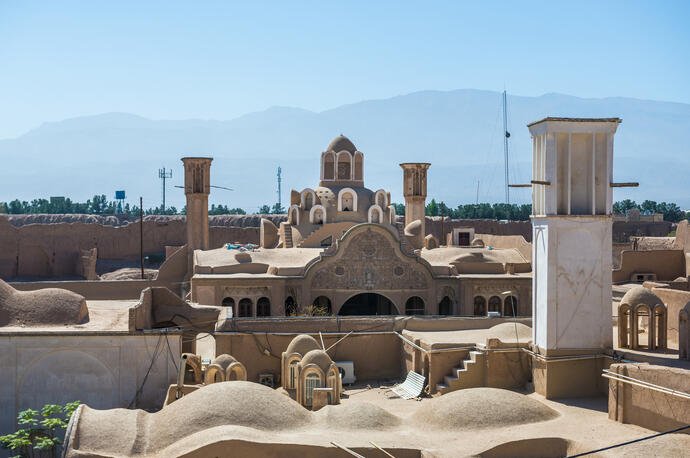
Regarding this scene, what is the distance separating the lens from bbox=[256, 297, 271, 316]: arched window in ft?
110

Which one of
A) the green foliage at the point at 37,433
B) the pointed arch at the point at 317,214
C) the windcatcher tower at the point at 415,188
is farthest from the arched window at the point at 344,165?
the green foliage at the point at 37,433

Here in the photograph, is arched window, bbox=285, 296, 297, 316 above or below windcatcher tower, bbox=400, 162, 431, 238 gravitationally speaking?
below

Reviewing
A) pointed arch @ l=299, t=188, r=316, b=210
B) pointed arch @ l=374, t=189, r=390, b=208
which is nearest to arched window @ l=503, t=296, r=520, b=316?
pointed arch @ l=374, t=189, r=390, b=208

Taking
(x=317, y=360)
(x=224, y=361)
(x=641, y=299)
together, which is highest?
(x=641, y=299)

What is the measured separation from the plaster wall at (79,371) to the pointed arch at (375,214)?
68.8 feet

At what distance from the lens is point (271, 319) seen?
993 inches

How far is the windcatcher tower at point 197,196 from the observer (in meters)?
41.8

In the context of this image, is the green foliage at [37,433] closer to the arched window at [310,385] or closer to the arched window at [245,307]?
the arched window at [310,385]

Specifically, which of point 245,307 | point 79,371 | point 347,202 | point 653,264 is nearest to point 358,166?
point 347,202

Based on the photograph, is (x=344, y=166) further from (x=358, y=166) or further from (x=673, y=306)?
(x=673, y=306)

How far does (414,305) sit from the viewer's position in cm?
3419

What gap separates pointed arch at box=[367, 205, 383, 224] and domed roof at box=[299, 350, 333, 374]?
65.2 feet

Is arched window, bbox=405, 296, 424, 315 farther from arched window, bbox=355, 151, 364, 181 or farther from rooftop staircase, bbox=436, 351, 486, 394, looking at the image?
rooftop staircase, bbox=436, 351, 486, 394

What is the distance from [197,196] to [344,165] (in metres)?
8.00
